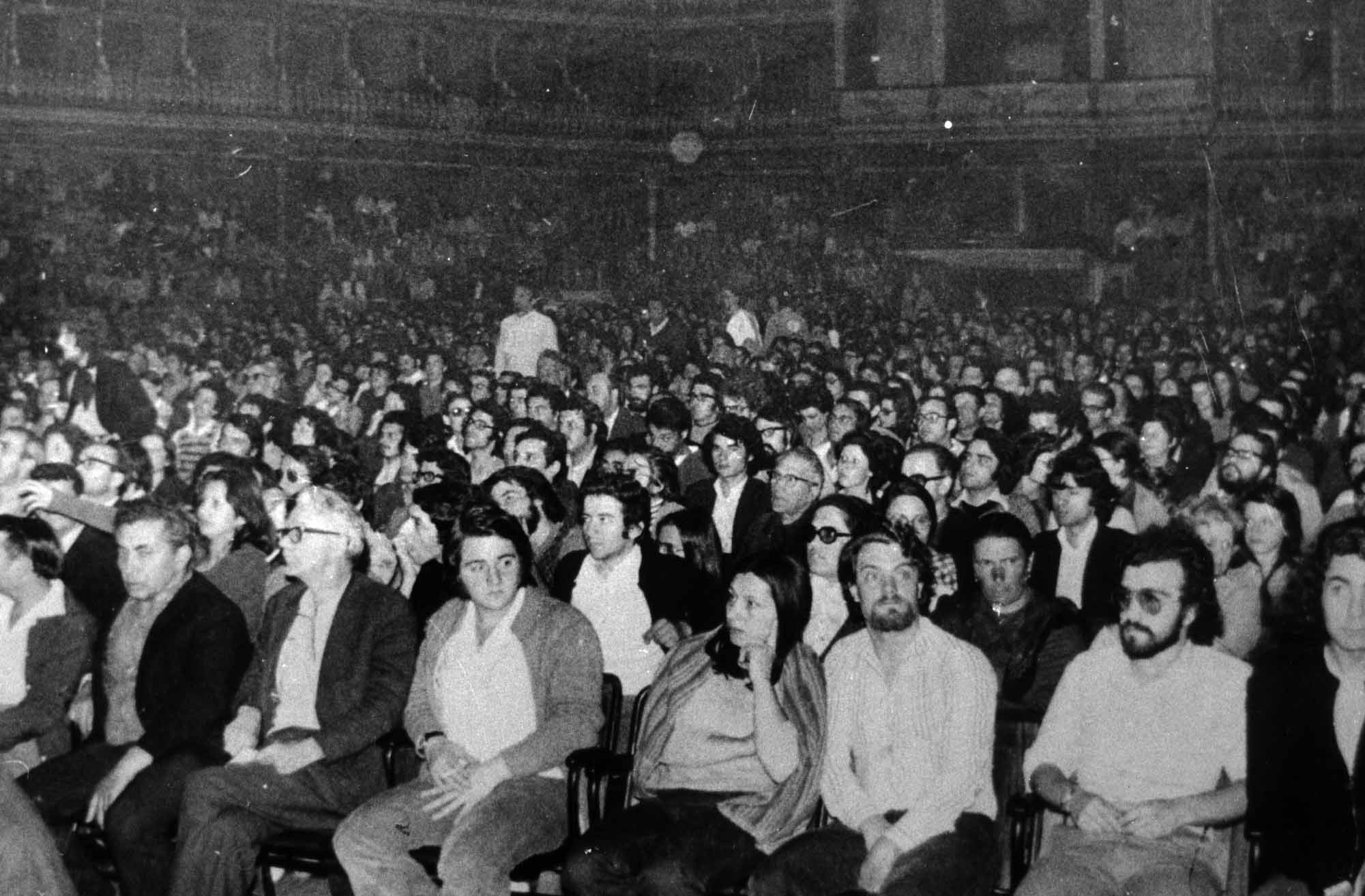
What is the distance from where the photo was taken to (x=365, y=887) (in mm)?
4277

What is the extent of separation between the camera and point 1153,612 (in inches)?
155

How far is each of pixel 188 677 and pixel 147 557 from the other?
0.42 meters

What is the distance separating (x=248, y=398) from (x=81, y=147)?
11508 mm

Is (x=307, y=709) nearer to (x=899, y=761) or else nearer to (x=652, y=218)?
(x=899, y=761)

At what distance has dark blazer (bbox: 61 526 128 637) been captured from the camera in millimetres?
5848

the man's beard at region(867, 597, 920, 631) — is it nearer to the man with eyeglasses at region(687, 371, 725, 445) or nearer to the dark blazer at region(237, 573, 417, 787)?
the dark blazer at region(237, 573, 417, 787)

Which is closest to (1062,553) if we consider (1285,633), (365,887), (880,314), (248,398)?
(1285,633)

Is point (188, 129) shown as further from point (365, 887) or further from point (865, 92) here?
point (365, 887)

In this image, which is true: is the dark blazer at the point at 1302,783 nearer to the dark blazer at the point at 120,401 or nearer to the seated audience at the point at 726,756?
the seated audience at the point at 726,756

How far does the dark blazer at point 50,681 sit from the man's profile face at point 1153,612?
3243 millimetres

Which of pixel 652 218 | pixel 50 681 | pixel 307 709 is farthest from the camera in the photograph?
pixel 652 218

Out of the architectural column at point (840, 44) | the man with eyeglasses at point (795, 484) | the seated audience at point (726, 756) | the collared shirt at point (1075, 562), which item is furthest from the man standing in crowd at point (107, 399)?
the architectural column at point (840, 44)

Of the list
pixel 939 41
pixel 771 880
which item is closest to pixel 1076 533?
pixel 771 880

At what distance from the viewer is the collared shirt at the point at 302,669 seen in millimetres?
4699
